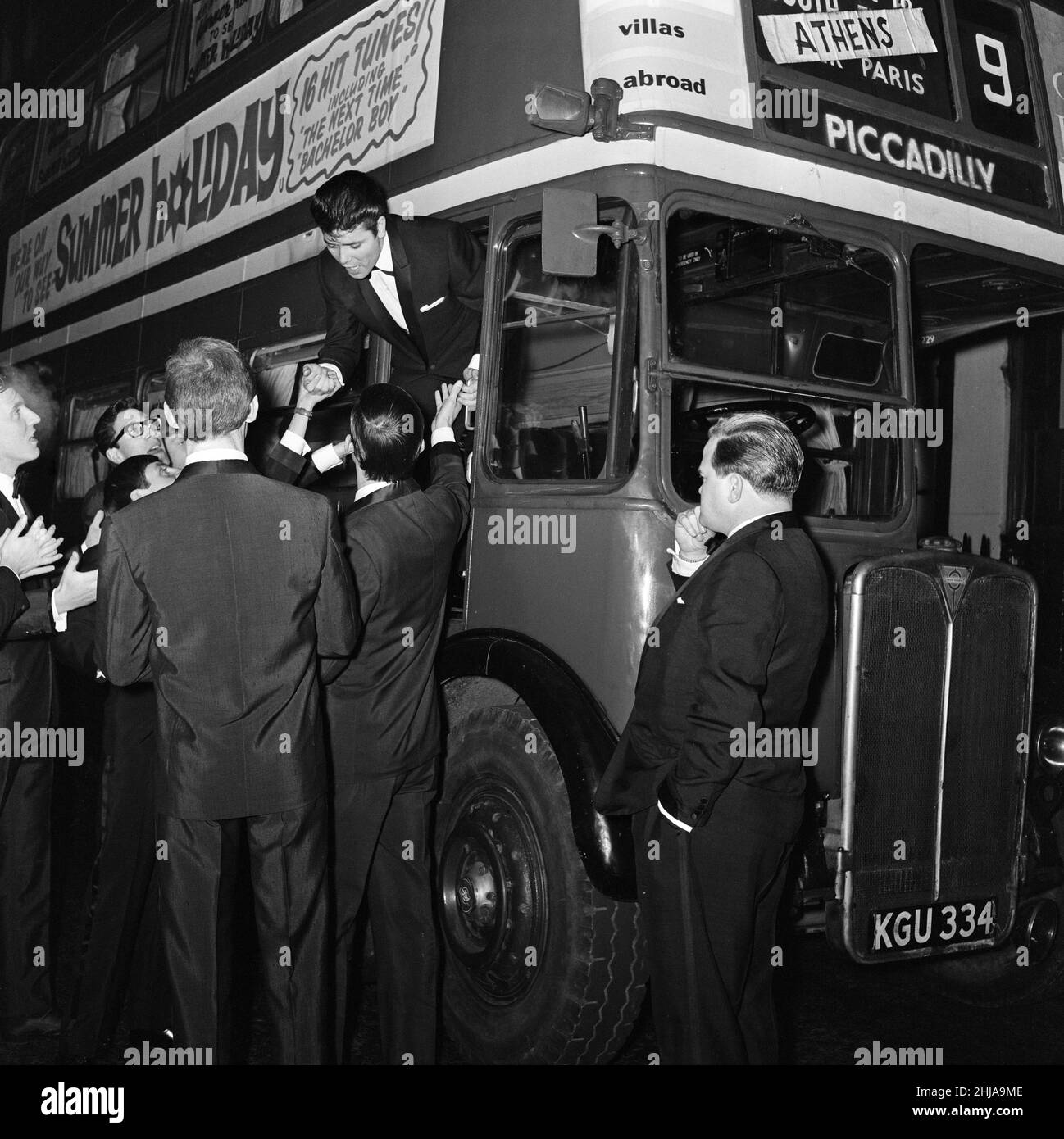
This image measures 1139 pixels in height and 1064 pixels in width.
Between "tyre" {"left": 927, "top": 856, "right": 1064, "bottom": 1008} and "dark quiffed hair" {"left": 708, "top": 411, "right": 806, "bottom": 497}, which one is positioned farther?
"tyre" {"left": 927, "top": 856, "right": 1064, "bottom": 1008}

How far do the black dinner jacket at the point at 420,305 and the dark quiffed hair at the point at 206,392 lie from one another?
130cm

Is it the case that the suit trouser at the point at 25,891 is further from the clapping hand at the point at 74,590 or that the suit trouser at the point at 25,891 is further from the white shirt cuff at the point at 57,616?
the clapping hand at the point at 74,590

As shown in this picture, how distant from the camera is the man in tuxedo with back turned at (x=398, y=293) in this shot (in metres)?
4.10

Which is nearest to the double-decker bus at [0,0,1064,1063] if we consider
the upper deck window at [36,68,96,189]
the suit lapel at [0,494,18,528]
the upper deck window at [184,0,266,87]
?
the upper deck window at [184,0,266,87]

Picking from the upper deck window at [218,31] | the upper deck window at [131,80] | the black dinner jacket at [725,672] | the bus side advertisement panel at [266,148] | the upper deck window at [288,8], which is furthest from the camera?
the upper deck window at [131,80]

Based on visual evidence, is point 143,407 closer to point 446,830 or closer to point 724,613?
point 446,830

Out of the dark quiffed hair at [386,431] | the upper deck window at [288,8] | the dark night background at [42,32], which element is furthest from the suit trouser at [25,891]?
the dark night background at [42,32]

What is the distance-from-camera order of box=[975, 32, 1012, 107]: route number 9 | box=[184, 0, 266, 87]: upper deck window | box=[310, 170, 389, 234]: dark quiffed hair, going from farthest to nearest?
1. box=[184, 0, 266, 87]: upper deck window
2. box=[975, 32, 1012, 107]: route number 9
3. box=[310, 170, 389, 234]: dark quiffed hair

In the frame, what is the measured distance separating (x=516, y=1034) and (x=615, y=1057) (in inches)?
14.7

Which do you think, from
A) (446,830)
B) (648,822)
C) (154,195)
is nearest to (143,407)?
(154,195)

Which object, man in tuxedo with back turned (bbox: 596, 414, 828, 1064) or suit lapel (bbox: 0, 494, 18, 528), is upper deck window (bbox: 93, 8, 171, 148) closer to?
suit lapel (bbox: 0, 494, 18, 528)

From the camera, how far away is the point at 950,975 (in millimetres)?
4660

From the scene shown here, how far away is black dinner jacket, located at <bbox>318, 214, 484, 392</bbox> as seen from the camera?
4117mm

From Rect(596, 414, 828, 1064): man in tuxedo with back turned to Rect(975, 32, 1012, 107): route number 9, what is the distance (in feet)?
7.71
